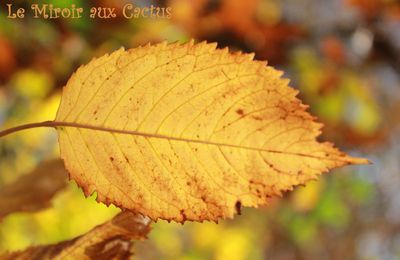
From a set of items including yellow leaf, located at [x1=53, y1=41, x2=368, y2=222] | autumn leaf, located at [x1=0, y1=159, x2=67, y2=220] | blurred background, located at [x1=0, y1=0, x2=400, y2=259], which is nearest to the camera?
yellow leaf, located at [x1=53, y1=41, x2=368, y2=222]

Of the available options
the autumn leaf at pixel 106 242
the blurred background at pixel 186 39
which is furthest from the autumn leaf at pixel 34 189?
the blurred background at pixel 186 39

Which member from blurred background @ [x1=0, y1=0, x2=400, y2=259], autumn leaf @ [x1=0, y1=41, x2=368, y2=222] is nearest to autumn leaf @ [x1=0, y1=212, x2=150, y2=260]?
autumn leaf @ [x1=0, y1=41, x2=368, y2=222]

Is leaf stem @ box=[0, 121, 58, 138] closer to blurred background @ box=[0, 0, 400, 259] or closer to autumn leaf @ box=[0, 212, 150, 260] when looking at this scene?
autumn leaf @ box=[0, 212, 150, 260]

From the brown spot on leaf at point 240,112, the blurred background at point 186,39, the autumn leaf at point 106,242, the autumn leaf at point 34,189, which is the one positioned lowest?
the autumn leaf at point 106,242

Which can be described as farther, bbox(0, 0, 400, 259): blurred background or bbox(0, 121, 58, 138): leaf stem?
bbox(0, 0, 400, 259): blurred background

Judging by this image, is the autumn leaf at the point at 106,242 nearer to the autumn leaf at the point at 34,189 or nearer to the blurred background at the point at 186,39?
the autumn leaf at the point at 34,189
